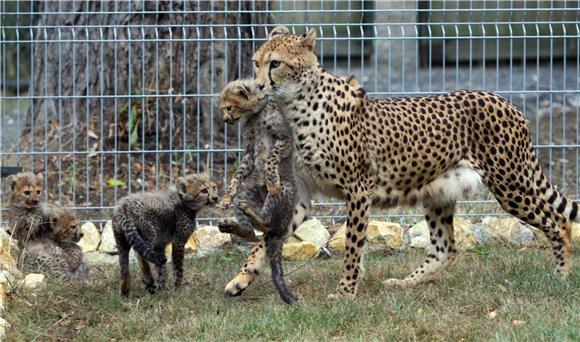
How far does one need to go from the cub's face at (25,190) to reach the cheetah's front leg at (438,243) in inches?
102

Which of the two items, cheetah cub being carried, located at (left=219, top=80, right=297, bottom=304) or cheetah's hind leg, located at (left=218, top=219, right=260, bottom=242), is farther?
cheetah cub being carried, located at (left=219, top=80, right=297, bottom=304)

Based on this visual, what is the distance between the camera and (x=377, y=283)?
729 centimetres

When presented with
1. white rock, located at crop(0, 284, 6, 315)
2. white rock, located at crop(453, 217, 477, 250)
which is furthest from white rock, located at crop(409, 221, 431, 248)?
white rock, located at crop(0, 284, 6, 315)

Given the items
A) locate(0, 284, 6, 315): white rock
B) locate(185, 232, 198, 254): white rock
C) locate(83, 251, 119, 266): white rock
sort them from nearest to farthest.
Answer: locate(0, 284, 6, 315): white rock → locate(83, 251, 119, 266): white rock → locate(185, 232, 198, 254): white rock

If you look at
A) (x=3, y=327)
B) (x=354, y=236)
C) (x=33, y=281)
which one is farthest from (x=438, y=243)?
(x=3, y=327)

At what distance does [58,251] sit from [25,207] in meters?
0.41

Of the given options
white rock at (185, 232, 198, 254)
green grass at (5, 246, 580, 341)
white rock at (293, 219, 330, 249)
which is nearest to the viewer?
green grass at (5, 246, 580, 341)

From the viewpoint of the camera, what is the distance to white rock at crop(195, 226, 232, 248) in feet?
27.7

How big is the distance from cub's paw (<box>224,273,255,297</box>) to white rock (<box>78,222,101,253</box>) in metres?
1.95

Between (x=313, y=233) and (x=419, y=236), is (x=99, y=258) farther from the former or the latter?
(x=419, y=236)

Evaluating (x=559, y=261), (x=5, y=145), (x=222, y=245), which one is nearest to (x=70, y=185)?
(x=5, y=145)

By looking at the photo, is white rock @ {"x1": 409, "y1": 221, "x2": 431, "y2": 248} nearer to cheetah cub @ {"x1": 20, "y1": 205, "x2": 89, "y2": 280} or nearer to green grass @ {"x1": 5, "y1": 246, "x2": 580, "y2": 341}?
green grass @ {"x1": 5, "y1": 246, "x2": 580, "y2": 341}

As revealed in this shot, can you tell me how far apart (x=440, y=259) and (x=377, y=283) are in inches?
19.3

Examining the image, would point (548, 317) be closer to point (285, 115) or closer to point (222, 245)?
point (285, 115)
